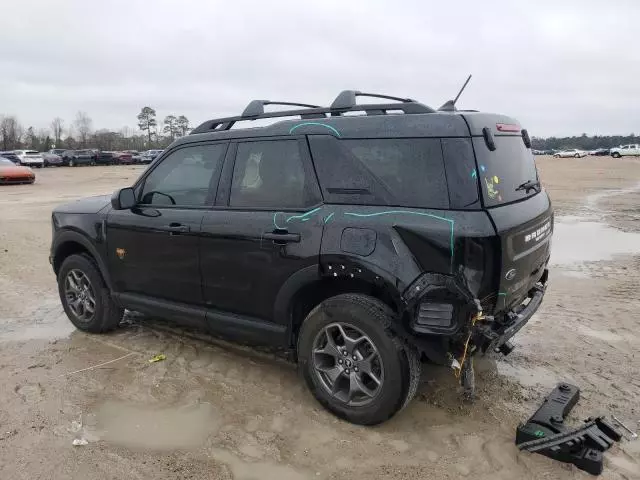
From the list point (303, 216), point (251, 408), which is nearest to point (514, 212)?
point (303, 216)

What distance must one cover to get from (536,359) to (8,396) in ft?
13.7

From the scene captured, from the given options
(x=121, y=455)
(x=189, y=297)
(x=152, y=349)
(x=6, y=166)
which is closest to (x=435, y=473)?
(x=121, y=455)

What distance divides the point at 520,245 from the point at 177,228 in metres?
2.57

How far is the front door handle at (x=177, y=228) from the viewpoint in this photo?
13.9ft

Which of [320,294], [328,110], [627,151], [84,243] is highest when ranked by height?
[627,151]

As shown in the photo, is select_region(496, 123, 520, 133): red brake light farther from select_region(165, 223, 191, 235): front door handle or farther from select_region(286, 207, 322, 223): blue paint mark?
select_region(165, 223, 191, 235): front door handle

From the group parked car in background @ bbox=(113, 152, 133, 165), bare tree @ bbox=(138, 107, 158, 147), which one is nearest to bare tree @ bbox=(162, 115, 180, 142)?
bare tree @ bbox=(138, 107, 158, 147)

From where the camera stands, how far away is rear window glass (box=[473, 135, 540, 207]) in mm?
3205

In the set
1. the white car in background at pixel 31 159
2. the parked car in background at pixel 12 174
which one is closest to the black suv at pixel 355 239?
the parked car in background at pixel 12 174

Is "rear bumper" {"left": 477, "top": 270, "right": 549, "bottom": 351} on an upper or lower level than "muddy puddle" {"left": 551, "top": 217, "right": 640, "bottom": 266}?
upper

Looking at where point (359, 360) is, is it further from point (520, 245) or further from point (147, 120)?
point (147, 120)

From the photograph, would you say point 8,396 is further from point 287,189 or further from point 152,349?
point 287,189

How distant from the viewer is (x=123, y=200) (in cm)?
457

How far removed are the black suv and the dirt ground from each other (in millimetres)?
352
